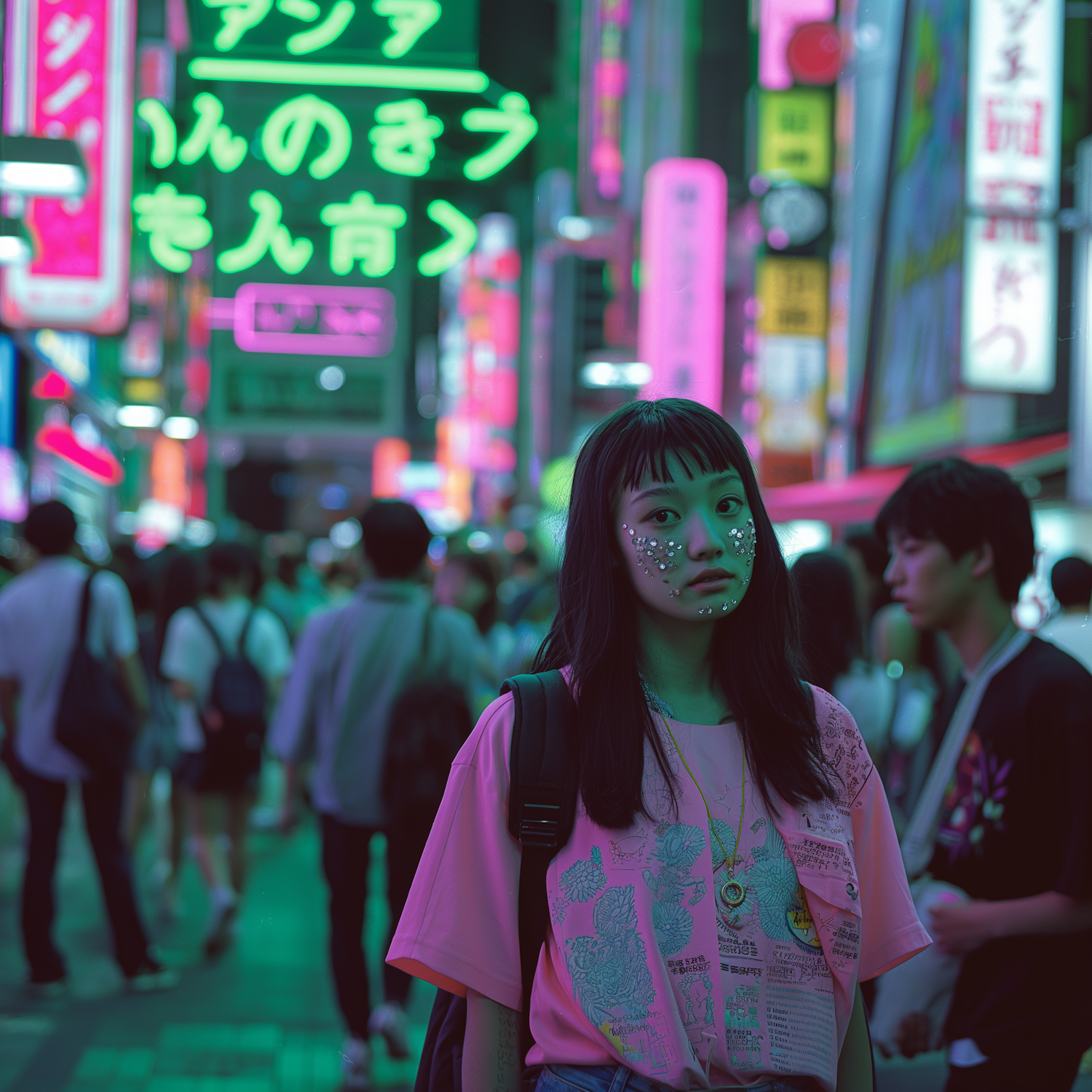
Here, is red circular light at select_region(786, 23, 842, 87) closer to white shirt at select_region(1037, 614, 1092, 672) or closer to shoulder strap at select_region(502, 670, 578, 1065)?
white shirt at select_region(1037, 614, 1092, 672)

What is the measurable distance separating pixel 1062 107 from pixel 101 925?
8.54 meters

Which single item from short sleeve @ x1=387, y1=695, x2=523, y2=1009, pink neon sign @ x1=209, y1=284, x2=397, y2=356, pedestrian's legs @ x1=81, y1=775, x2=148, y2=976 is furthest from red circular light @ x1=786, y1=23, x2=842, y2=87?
short sleeve @ x1=387, y1=695, x2=523, y2=1009

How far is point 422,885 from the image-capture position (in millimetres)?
1570

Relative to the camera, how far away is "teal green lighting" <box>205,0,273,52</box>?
163 inches

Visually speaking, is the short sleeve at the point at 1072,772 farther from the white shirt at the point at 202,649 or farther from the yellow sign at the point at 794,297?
the yellow sign at the point at 794,297

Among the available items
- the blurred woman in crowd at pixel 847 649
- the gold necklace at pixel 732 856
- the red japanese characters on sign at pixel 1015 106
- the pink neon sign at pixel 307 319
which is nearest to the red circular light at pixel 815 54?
the red japanese characters on sign at pixel 1015 106

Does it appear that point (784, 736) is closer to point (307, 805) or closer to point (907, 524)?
point (907, 524)

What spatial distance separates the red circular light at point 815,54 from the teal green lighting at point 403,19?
10.8 m

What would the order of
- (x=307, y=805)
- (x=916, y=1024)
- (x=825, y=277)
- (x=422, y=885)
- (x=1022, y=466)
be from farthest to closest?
1. (x=825, y=277)
2. (x=307, y=805)
3. (x=1022, y=466)
4. (x=916, y=1024)
5. (x=422, y=885)

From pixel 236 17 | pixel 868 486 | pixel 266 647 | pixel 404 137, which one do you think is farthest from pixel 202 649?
pixel 868 486

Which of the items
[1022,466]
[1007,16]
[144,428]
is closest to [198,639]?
[1022,466]

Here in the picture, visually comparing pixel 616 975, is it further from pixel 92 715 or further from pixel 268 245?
pixel 92 715

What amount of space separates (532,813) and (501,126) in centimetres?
343

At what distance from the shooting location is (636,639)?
1.70 metres
